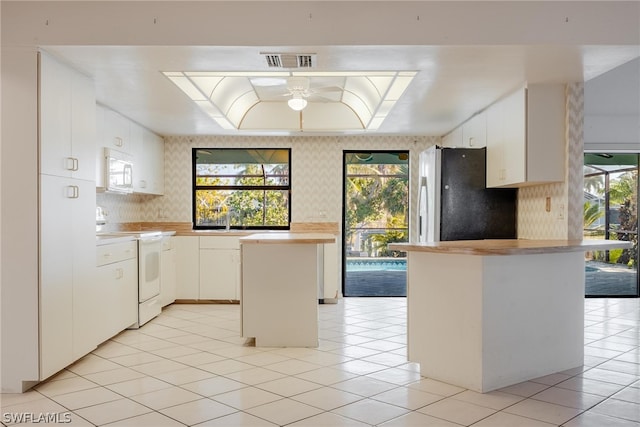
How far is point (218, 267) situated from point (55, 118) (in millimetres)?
3336

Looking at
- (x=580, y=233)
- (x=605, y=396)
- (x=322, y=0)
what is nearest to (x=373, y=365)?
(x=605, y=396)

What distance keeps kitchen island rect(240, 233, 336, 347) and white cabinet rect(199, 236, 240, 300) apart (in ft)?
7.27

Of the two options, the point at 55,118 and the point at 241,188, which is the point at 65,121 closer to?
the point at 55,118

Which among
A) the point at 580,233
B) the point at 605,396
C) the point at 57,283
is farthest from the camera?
the point at 580,233

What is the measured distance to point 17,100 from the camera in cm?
323

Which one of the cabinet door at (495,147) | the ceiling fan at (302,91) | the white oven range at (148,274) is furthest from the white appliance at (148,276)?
the cabinet door at (495,147)

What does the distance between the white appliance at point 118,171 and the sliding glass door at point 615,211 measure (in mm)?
5979

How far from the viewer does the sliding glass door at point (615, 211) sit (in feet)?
23.9

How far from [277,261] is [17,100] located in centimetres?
211

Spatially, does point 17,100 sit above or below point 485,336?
above

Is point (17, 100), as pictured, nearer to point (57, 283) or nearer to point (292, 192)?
point (57, 283)

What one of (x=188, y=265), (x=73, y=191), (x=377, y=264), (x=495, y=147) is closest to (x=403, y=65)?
(x=495, y=147)

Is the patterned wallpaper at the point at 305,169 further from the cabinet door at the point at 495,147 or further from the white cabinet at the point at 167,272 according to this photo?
the cabinet door at the point at 495,147

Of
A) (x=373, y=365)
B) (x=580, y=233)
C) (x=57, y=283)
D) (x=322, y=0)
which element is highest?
(x=322, y=0)
